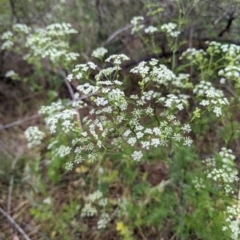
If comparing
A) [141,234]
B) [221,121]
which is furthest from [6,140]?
[221,121]

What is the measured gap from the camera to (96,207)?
2.84 m

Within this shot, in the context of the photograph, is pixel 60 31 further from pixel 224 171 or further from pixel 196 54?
pixel 224 171

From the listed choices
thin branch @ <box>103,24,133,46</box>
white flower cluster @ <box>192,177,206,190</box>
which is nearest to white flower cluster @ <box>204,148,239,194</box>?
white flower cluster @ <box>192,177,206,190</box>

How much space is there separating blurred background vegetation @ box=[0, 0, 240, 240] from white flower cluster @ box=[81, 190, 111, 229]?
0.08 metres

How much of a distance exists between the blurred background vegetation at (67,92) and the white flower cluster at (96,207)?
0.27 feet

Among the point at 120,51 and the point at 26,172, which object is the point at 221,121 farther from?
the point at 26,172

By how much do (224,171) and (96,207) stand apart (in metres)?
1.07

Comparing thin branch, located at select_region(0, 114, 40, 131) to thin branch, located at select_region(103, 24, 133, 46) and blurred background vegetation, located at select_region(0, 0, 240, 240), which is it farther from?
thin branch, located at select_region(103, 24, 133, 46)

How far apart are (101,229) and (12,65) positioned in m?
1.99

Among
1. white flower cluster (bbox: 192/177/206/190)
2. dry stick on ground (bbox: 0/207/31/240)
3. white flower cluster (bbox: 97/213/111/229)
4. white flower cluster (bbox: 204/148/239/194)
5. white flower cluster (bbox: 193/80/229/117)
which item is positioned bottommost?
white flower cluster (bbox: 97/213/111/229)

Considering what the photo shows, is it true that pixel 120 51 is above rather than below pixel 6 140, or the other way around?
above

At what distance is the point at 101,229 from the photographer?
2713mm

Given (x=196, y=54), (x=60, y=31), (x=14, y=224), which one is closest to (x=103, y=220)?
(x=14, y=224)

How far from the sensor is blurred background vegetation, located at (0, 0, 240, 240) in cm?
277
